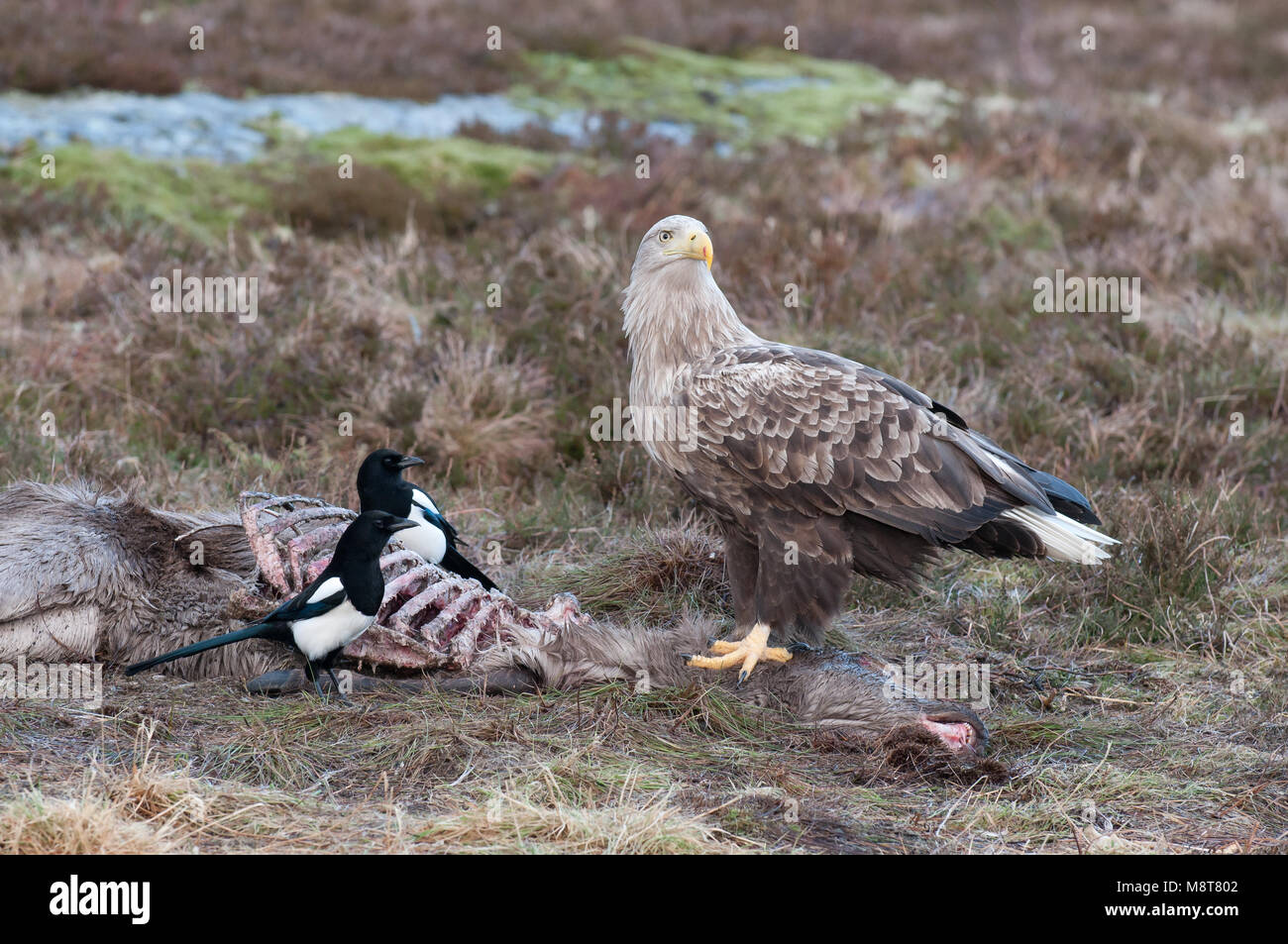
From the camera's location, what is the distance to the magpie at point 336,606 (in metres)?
4.46

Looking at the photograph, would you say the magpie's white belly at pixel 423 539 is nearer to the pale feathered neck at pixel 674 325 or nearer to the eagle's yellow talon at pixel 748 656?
the pale feathered neck at pixel 674 325

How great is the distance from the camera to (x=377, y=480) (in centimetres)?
513

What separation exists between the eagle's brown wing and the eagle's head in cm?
47

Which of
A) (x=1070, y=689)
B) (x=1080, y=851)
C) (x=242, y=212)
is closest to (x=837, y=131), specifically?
(x=242, y=212)

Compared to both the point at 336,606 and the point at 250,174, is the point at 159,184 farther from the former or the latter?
the point at 336,606

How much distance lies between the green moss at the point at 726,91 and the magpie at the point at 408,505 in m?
10.4

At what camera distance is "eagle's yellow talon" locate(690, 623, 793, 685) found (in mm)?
4867

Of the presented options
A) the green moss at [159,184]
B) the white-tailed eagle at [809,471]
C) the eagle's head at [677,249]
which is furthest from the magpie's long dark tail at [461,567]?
the green moss at [159,184]

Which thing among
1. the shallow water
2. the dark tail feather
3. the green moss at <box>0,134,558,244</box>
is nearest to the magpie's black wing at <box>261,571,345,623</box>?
the dark tail feather

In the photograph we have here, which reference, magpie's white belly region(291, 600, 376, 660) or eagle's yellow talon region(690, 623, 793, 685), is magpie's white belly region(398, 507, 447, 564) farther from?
eagle's yellow talon region(690, 623, 793, 685)

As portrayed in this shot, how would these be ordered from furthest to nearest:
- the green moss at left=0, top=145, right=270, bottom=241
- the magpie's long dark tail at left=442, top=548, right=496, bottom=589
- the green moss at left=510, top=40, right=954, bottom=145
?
the green moss at left=510, top=40, right=954, bottom=145, the green moss at left=0, top=145, right=270, bottom=241, the magpie's long dark tail at left=442, top=548, right=496, bottom=589

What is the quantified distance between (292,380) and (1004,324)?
485 cm

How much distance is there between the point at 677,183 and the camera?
12109mm

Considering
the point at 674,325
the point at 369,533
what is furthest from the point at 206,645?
the point at 674,325
